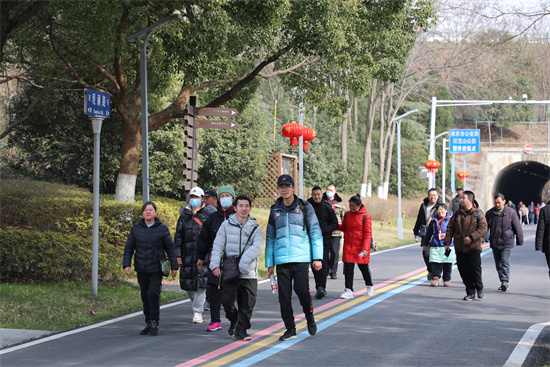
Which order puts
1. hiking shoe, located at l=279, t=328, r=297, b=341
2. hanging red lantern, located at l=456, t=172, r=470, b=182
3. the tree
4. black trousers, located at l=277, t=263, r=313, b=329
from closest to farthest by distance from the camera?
hiking shoe, located at l=279, t=328, r=297, b=341 < black trousers, located at l=277, t=263, r=313, b=329 < the tree < hanging red lantern, located at l=456, t=172, r=470, b=182

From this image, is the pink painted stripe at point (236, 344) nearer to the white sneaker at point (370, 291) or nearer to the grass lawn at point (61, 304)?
the white sneaker at point (370, 291)

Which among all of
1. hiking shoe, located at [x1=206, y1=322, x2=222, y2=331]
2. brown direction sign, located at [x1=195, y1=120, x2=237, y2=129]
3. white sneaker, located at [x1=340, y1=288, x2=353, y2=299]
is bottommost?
hiking shoe, located at [x1=206, y1=322, x2=222, y2=331]

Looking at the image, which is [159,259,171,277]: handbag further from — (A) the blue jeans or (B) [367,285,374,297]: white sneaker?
(A) the blue jeans

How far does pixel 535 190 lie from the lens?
78.1 meters

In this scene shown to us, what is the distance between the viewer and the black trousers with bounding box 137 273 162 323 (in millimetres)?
8609

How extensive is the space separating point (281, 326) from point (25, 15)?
7.12 metres

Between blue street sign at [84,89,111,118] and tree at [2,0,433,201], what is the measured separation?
8.53ft

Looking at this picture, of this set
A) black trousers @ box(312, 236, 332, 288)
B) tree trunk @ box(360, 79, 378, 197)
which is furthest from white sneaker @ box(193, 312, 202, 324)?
tree trunk @ box(360, 79, 378, 197)

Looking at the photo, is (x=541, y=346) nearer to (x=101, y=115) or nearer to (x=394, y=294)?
(x=394, y=294)

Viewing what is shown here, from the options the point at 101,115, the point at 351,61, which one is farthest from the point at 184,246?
the point at 351,61

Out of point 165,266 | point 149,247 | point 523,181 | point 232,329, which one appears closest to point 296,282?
point 232,329

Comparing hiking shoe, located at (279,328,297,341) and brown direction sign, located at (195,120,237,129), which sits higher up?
brown direction sign, located at (195,120,237,129)

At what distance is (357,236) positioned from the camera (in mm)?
11789

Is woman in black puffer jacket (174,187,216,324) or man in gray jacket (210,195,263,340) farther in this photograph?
woman in black puffer jacket (174,187,216,324)
